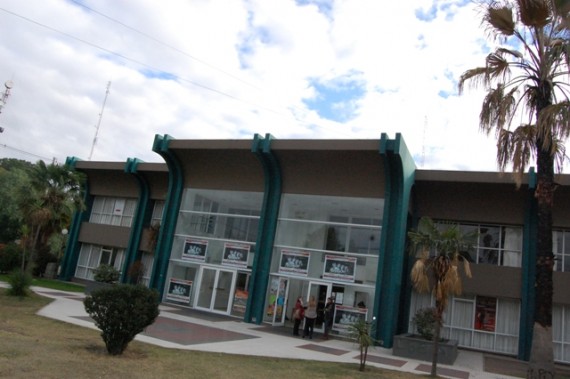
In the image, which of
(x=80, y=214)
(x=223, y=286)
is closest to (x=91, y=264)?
(x=80, y=214)

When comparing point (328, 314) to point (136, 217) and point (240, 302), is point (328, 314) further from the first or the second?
point (136, 217)

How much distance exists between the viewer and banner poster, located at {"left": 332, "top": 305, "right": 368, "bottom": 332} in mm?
19172

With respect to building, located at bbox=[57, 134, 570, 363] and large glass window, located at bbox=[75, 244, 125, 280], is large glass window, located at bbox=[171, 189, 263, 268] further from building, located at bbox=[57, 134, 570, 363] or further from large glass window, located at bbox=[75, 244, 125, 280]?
large glass window, located at bbox=[75, 244, 125, 280]

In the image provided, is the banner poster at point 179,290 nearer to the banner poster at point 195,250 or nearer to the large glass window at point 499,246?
the banner poster at point 195,250

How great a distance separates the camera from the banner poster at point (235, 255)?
73.1ft

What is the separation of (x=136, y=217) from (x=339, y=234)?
45.1 feet

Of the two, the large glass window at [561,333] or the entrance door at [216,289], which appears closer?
the large glass window at [561,333]

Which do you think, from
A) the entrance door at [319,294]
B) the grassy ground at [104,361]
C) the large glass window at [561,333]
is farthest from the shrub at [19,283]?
the large glass window at [561,333]

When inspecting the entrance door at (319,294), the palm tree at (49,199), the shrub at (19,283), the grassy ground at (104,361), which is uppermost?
the palm tree at (49,199)

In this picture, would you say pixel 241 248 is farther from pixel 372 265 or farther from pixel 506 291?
pixel 506 291

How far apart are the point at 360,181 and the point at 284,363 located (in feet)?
34.9

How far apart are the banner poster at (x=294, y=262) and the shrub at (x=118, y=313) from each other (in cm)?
1139

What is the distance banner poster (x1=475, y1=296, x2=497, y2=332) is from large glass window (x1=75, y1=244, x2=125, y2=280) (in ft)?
68.5

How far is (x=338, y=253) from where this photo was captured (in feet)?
66.8
